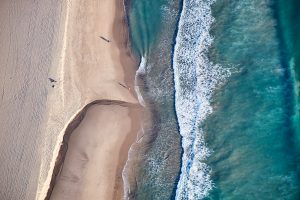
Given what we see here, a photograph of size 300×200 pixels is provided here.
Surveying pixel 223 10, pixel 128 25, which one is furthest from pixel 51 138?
pixel 223 10

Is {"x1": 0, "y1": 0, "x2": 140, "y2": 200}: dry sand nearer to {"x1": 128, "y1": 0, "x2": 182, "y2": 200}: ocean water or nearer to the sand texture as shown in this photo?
the sand texture

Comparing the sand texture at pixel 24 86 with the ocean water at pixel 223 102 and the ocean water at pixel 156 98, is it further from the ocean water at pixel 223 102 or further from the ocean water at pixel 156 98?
the ocean water at pixel 223 102

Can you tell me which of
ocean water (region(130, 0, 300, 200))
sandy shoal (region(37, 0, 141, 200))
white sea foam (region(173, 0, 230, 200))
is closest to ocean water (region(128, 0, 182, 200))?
ocean water (region(130, 0, 300, 200))

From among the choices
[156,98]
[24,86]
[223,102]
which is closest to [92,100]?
[156,98]

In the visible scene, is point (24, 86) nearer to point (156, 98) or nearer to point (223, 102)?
point (156, 98)

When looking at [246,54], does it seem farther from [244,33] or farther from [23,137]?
[23,137]

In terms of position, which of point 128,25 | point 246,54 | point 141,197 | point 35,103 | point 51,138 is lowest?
point 141,197
